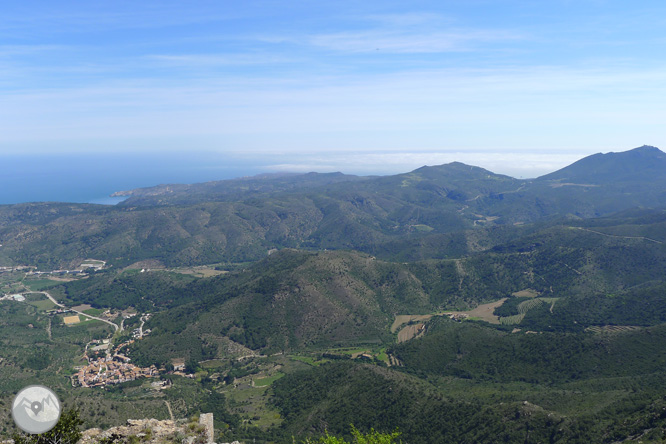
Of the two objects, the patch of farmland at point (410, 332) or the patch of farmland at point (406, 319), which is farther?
the patch of farmland at point (406, 319)

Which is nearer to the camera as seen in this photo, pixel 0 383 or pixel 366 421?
pixel 366 421

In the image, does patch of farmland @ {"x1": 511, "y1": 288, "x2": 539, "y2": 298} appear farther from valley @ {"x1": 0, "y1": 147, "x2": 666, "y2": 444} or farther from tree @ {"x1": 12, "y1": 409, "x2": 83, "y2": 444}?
tree @ {"x1": 12, "y1": 409, "x2": 83, "y2": 444}

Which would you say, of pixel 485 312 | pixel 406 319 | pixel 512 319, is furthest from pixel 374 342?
pixel 512 319

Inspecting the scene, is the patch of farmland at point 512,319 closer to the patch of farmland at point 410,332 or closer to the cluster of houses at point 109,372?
the patch of farmland at point 410,332

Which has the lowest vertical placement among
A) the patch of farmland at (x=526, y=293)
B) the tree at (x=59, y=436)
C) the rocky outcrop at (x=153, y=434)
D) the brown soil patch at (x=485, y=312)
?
the brown soil patch at (x=485, y=312)

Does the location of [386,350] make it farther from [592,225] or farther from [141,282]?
[592,225]

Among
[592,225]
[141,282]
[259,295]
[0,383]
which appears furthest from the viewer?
[592,225]

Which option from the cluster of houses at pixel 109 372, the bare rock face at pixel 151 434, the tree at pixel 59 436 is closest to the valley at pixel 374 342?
the cluster of houses at pixel 109 372

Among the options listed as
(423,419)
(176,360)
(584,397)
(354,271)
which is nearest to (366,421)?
(423,419)

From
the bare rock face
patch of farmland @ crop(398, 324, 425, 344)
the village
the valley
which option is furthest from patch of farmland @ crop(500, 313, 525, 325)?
the bare rock face
